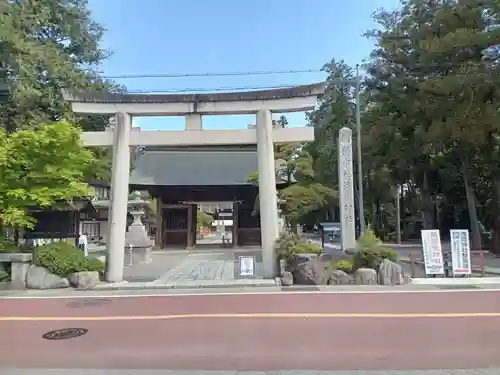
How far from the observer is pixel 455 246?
15.6 meters

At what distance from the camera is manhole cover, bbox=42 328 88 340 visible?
7969 millimetres

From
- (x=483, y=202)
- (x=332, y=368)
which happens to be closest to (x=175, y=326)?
(x=332, y=368)

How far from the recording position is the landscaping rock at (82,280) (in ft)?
46.4

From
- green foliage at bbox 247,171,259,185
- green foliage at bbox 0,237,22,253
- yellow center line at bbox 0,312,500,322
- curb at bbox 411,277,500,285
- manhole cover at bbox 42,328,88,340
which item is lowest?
manhole cover at bbox 42,328,88,340

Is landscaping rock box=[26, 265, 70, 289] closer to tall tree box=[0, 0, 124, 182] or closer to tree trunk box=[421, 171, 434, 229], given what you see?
tall tree box=[0, 0, 124, 182]

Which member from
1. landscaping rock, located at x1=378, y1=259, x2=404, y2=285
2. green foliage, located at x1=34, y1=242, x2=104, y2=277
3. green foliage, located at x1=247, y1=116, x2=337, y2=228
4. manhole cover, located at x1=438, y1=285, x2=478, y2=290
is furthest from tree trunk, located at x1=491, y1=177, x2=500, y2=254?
green foliage, located at x1=34, y1=242, x2=104, y2=277

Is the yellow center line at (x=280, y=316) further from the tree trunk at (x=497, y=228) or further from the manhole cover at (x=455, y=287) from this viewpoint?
the tree trunk at (x=497, y=228)

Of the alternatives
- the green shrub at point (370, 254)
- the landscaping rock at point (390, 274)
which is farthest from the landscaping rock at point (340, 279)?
the landscaping rock at point (390, 274)

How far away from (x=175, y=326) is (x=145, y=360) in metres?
2.19

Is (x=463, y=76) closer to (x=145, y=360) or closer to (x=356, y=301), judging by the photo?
(x=356, y=301)

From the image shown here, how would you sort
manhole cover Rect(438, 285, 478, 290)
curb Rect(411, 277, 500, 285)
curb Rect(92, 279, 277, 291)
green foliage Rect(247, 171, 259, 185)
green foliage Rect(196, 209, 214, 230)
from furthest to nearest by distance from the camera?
green foliage Rect(196, 209, 214, 230) → green foliage Rect(247, 171, 259, 185) → curb Rect(411, 277, 500, 285) → curb Rect(92, 279, 277, 291) → manhole cover Rect(438, 285, 478, 290)

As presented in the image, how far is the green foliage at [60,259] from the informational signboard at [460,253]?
1212cm

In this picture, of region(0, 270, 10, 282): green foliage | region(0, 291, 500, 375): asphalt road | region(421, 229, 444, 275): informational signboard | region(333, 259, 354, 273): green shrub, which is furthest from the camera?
region(421, 229, 444, 275): informational signboard

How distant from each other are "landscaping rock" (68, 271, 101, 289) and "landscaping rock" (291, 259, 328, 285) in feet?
20.7
